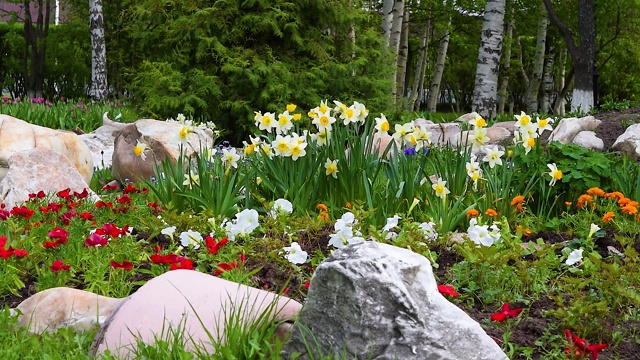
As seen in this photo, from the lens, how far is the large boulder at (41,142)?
673 cm

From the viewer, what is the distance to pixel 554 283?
10.9ft

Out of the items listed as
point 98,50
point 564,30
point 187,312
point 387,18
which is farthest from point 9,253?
point 564,30

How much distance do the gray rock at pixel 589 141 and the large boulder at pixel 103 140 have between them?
6.11 m

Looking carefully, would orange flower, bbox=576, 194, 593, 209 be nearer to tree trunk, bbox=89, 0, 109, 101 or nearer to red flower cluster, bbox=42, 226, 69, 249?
red flower cluster, bbox=42, 226, 69, 249

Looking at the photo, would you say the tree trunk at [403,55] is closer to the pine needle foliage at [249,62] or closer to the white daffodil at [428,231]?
the pine needle foliage at [249,62]

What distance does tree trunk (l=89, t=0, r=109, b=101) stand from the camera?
54.0 feet

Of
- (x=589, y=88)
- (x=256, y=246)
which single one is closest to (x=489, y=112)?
(x=589, y=88)

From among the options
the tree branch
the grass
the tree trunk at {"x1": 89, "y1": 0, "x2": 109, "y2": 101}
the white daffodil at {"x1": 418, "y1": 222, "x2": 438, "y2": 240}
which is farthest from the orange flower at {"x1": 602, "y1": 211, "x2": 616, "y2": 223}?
the tree trunk at {"x1": 89, "y1": 0, "x2": 109, "y2": 101}

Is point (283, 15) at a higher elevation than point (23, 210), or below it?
higher

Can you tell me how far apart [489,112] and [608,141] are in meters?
4.47

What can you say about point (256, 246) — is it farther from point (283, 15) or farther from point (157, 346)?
point (283, 15)

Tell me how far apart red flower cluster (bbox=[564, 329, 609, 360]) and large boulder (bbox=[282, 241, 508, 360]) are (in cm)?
29

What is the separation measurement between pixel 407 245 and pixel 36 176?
3.58 meters

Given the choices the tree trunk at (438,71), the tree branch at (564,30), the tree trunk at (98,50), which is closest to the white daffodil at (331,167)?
the tree branch at (564,30)
